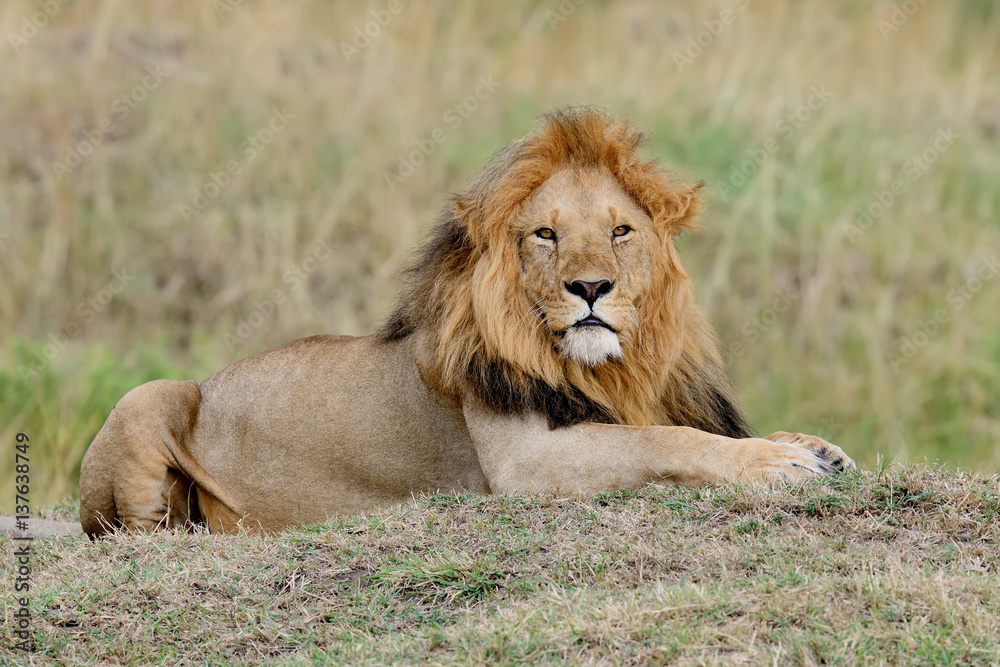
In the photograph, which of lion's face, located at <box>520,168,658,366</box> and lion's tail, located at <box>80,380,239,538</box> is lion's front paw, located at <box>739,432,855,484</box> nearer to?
lion's face, located at <box>520,168,658,366</box>

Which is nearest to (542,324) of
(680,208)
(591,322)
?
(591,322)

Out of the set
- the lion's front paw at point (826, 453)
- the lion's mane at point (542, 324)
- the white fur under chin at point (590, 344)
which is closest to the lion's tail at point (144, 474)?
the lion's mane at point (542, 324)

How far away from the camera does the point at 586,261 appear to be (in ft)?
14.5

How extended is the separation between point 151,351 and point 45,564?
502cm

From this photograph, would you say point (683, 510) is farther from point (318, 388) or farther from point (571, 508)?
point (318, 388)

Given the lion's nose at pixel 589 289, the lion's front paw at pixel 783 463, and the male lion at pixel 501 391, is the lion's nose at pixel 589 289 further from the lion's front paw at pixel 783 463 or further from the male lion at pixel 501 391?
the lion's front paw at pixel 783 463

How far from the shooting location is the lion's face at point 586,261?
441cm

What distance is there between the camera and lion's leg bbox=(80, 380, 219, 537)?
5.18m

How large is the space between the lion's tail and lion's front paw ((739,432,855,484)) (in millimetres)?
2219

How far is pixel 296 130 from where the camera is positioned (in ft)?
38.1

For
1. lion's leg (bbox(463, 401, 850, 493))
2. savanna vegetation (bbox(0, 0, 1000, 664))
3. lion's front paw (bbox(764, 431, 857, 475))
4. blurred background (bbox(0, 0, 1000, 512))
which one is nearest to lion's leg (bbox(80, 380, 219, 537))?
savanna vegetation (bbox(0, 0, 1000, 664))

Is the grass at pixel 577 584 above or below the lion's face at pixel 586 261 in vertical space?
below

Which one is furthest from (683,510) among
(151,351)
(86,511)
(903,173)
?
(903,173)

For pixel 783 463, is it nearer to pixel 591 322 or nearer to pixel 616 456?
pixel 616 456
